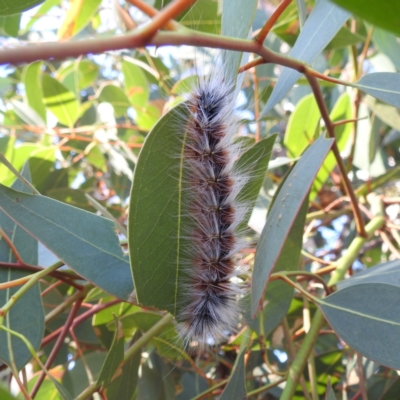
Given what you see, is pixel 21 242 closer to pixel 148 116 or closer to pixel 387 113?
pixel 148 116

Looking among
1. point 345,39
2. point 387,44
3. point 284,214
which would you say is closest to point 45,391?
point 284,214

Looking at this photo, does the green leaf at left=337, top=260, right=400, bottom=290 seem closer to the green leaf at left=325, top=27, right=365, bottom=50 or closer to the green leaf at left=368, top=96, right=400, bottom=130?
the green leaf at left=368, top=96, right=400, bottom=130

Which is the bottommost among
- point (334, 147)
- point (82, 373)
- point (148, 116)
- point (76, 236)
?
point (82, 373)

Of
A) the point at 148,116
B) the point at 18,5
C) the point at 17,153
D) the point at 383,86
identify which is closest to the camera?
the point at 18,5

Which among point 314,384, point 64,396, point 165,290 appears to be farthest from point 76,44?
point 314,384

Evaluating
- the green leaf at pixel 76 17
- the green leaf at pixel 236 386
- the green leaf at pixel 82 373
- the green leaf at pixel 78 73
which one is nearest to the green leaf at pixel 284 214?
the green leaf at pixel 236 386

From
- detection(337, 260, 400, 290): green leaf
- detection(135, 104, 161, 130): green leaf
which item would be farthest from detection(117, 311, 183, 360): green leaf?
detection(135, 104, 161, 130): green leaf

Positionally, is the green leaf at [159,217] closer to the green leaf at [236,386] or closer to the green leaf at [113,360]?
the green leaf at [113,360]

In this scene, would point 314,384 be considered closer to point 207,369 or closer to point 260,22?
point 207,369
